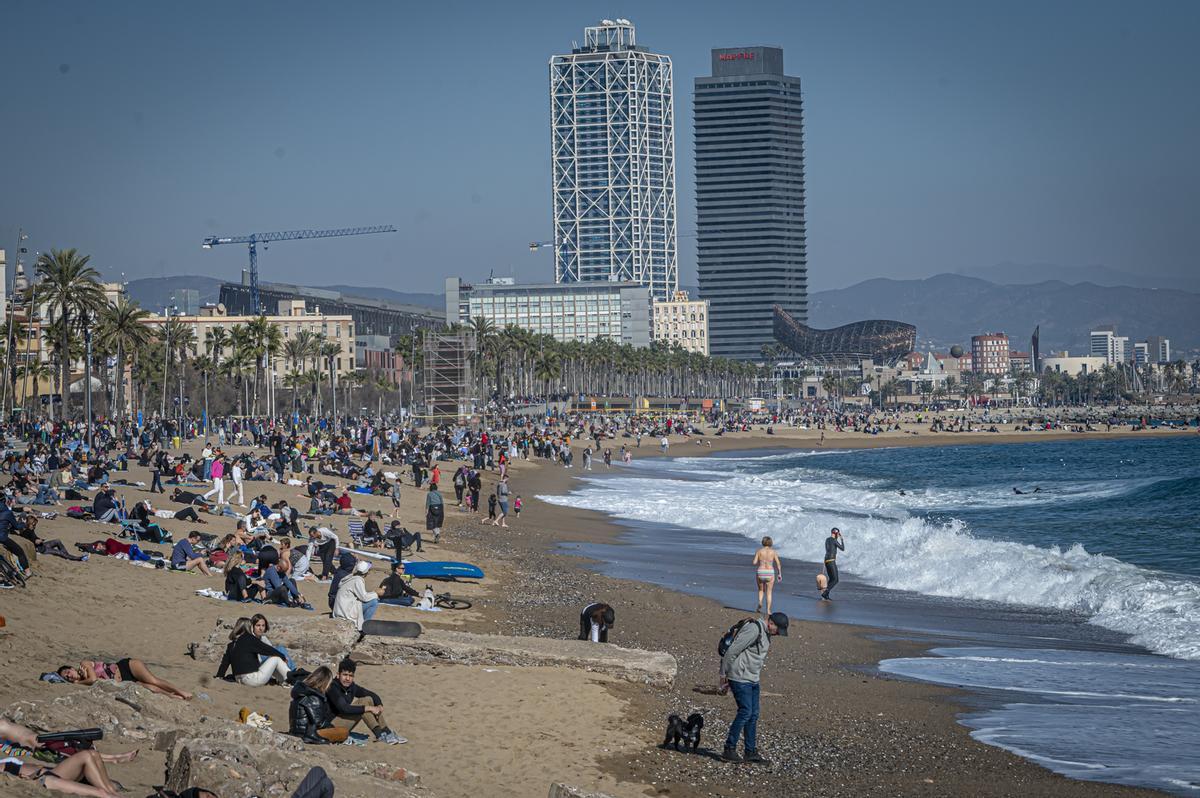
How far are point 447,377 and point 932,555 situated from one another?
75107 mm

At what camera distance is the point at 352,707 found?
10352 millimetres

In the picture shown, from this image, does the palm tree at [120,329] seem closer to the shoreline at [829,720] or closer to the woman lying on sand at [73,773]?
the shoreline at [829,720]

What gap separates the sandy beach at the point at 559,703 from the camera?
1000cm

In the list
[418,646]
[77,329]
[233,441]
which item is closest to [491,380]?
[77,329]

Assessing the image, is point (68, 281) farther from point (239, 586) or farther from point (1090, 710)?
point (1090, 710)

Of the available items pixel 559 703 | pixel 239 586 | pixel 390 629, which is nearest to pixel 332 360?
pixel 239 586

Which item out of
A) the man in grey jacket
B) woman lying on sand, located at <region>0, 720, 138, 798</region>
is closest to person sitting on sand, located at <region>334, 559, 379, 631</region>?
the man in grey jacket

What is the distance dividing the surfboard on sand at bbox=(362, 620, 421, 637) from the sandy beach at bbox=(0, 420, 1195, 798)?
450mm

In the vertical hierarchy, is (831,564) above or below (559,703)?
above

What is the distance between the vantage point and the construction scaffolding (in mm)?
96438

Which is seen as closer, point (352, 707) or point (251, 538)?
point (352, 707)

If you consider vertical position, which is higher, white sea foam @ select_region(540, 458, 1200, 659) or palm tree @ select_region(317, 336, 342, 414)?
palm tree @ select_region(317, 336, 342, 414)

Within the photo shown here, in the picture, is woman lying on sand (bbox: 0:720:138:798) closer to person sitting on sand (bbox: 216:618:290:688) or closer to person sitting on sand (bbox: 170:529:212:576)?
person sitting on sand (bbox: 216:618:290:688)

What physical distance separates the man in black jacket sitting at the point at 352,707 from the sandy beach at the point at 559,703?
16cm
